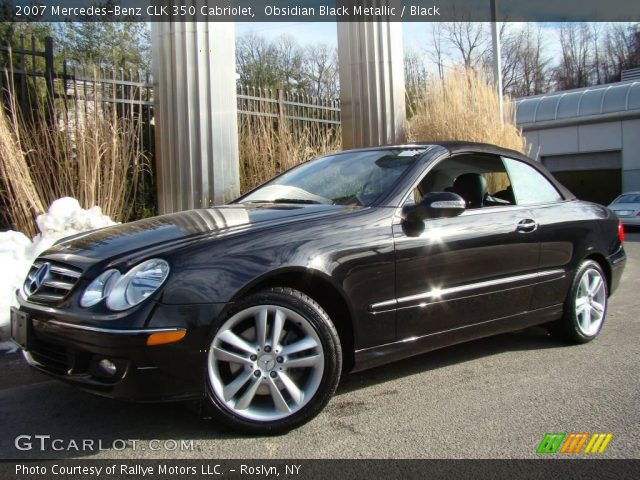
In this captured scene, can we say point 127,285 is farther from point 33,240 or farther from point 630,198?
point 630,198

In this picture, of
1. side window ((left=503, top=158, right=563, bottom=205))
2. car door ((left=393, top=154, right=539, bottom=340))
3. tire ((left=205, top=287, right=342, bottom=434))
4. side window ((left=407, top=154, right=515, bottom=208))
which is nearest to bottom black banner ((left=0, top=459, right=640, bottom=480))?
tire ((left=205, top=287, right=342, bottom=434))

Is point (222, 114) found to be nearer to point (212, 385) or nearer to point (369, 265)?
point (369, 265)

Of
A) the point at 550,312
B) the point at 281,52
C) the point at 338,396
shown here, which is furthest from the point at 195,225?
the point at 281,52

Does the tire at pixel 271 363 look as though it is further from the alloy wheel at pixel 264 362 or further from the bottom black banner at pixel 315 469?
the bottom black banner at pixel 315 469

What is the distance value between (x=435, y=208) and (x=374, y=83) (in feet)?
19.7

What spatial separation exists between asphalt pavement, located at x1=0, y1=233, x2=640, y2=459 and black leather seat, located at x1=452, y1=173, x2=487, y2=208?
1.14 metres

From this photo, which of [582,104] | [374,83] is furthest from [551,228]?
[582,104]

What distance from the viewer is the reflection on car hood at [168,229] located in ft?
10.0

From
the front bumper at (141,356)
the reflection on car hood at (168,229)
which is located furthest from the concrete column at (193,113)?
the front bumper at (141,356)

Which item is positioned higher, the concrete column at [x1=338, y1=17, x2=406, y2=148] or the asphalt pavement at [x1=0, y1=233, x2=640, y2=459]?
the concrete column at [x1=338, y1=17, x2=406, y2=148]

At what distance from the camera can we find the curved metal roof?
25.6 m

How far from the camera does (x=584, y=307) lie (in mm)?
4656

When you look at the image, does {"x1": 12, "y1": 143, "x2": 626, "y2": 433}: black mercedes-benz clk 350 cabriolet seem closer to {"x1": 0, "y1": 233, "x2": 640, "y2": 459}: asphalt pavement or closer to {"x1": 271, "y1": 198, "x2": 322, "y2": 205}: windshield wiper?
{"x1": 271, "y1": 198, "x2": 322, "y2": 205}: windshield wiper

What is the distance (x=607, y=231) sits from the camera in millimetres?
4922
